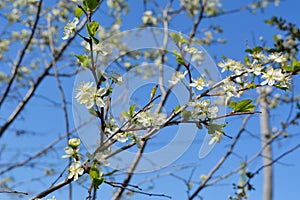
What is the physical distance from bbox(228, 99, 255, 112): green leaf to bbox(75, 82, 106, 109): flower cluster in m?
0.26

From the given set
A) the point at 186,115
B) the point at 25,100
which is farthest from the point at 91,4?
the point at 25,100

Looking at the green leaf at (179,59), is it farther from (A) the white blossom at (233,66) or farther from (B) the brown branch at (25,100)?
(B) the brown branch at (25,100)

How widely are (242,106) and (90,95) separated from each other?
30 cm

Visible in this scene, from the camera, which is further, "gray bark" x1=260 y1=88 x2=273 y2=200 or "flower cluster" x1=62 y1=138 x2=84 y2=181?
"gray bark" x1=260 y1=88 x2=273 y2=200

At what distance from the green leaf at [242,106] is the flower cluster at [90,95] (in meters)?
0.26

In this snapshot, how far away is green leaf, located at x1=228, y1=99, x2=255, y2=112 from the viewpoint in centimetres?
74

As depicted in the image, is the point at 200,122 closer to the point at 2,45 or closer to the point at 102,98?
the point at 102,98

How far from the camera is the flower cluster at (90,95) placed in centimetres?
68

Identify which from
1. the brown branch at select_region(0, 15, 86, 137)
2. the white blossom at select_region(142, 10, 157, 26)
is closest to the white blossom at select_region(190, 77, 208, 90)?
the brown branch at select_region(0, 15, 86, 137)

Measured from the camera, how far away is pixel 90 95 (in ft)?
2.27

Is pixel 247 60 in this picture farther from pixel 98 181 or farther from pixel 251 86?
pixel 98 181

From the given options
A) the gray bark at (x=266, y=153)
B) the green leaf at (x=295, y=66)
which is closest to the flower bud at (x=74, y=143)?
the green leaf at (x=295, y=66)

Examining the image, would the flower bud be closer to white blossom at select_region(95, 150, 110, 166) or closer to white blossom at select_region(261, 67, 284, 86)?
white blossom at select_region(95, 150, 110, 166)

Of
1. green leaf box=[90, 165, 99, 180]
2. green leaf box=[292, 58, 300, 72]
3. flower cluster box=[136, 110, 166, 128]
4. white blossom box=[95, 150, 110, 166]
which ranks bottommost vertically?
green leaf box=[90, 165, 99, 180]
